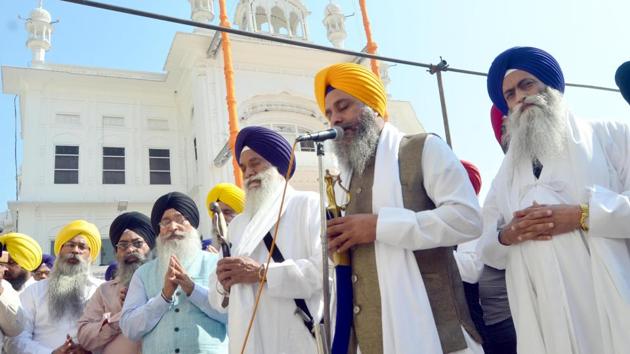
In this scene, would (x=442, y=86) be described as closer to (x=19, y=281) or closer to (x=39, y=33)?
(x=19, y=281)

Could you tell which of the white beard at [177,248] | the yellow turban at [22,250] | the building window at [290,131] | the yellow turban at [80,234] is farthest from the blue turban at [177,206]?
the building window at [290,131]

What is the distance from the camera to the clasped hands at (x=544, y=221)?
5.90 ft

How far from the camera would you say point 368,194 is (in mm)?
2062

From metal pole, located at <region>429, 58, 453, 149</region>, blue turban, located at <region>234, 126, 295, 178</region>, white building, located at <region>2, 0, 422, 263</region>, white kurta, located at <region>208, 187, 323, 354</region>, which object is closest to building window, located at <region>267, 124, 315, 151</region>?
white building, located at <region>2, 0, 422, 263</region>

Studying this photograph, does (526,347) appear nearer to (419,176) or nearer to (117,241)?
(419,176)

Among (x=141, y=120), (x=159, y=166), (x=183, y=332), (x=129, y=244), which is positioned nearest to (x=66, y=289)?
(x=129, y=244)

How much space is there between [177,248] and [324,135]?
152 centimetres

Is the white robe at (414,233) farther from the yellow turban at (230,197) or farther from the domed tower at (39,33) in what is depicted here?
the domed tower at (39,33)

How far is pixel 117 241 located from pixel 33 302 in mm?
763

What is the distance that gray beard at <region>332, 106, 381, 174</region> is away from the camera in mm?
2145

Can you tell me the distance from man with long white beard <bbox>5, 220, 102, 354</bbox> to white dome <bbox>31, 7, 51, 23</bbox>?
15358 mm

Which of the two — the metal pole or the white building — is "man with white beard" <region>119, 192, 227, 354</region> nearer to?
the metal pole

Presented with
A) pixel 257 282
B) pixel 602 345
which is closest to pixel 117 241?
pixel 257 282

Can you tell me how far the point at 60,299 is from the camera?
3.67 metres
